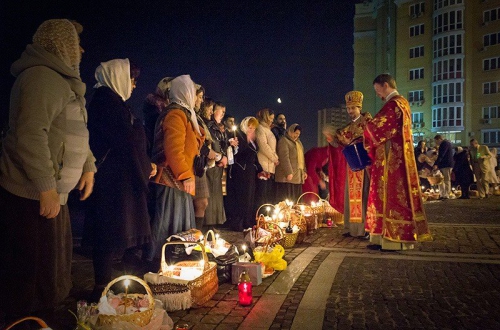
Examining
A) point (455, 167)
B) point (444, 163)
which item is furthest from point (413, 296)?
point (455, 167)

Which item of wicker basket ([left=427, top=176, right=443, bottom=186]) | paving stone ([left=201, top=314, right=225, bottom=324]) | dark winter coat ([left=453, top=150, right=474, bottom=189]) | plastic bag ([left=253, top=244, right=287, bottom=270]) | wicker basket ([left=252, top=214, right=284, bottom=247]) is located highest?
dark winter coat ([left=453, top=150, right=474, bottom=189])

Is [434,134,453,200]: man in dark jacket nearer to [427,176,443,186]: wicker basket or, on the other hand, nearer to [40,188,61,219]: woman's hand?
[427,176,443,186]: wicker basket

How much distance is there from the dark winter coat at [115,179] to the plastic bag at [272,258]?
1559mm

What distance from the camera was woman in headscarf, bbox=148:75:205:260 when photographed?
5078mm

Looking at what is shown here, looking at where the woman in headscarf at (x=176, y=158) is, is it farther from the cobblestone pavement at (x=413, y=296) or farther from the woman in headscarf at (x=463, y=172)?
the woman in headscarf at (x=463, y=172)

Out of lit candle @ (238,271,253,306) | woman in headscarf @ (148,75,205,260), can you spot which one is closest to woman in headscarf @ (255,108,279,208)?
woman in headscarf @ (148,75,205,260)

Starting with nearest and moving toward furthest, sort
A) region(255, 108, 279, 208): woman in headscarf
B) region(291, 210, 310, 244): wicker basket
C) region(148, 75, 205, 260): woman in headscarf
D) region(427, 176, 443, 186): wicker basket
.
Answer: region(148, 75, 205, 260): woman in headscarf, region(291, 210, 310, 244): wicker basket, region(255, 108, 279, 208): woman in headscarf, region(427, 176, 443, 186): wicker basket

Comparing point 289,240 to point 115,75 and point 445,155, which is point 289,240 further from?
point 445,155

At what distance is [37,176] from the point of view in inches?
109

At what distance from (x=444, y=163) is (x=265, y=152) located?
10.3 m

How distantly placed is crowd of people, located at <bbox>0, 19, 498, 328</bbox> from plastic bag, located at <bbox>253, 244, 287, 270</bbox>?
878 mm

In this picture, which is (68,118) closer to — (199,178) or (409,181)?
(199,178)

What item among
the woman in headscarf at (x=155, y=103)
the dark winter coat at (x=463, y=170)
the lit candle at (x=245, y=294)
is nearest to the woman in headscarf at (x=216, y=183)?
the woman in headscarf at (x=155, y=103)

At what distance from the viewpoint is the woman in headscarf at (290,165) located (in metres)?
9.95
